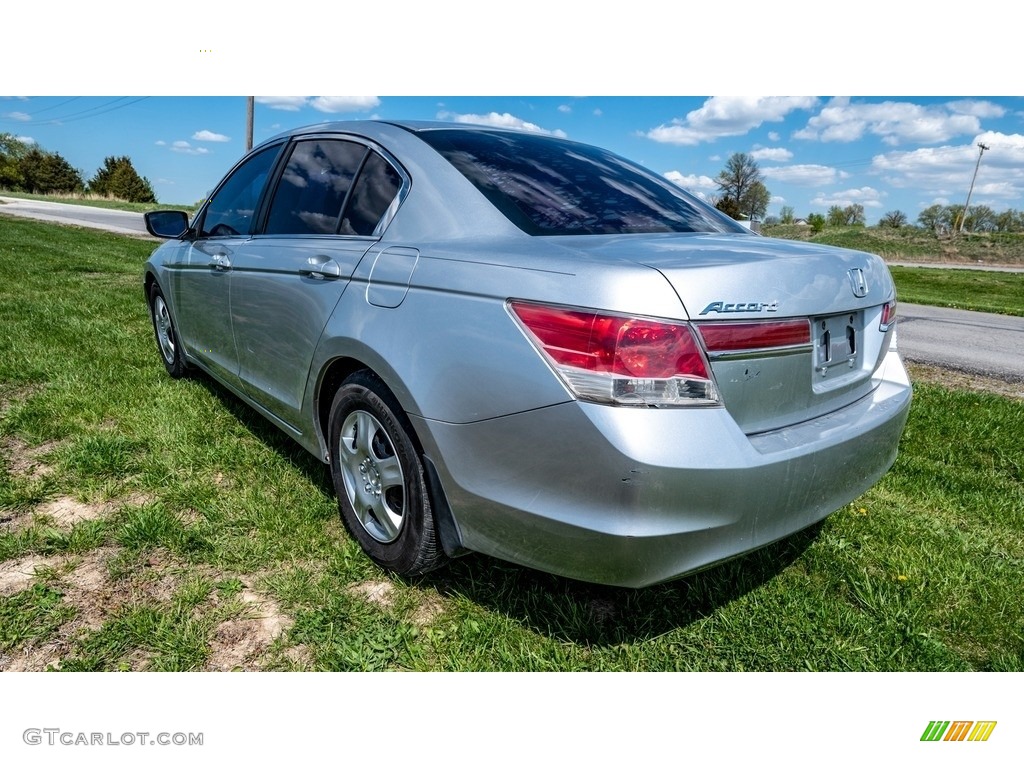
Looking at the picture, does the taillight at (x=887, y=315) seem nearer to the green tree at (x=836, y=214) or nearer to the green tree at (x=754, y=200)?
the green tree at (x=754, y=200)

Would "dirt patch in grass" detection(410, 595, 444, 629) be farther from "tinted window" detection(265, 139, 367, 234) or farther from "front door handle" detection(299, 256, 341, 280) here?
"tinted window" detection(265, 139, 367, 234)

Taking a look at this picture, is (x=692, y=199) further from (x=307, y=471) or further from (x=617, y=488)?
(x=307, y=471)

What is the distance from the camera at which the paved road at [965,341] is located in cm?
688

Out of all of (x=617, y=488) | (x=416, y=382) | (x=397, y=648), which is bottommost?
(x=397, y=648)

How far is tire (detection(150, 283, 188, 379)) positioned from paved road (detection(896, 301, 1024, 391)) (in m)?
6.98

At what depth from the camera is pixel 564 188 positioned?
2.42 metres

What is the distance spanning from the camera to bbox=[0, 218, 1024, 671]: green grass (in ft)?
6.98

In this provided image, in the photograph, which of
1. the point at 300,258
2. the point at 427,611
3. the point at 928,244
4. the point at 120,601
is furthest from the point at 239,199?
the point at 928,244

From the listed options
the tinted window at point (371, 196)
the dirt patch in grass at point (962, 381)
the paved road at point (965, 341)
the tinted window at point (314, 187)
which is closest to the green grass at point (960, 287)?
the paved road at point (965, 341)

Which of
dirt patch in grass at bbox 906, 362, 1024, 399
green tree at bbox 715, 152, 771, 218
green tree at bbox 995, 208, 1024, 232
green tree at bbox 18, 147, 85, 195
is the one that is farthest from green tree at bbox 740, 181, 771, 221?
green tree at bbox 18, 147, 85, 195

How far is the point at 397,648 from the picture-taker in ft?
7.02

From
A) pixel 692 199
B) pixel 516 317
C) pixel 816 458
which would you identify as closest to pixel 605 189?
pixel 692 199

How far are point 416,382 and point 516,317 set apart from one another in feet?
1.41

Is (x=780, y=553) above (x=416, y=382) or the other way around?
the other way around
